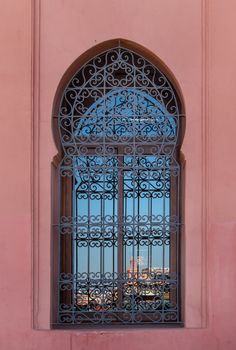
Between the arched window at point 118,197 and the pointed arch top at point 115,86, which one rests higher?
the pointed arch top at point 115,86

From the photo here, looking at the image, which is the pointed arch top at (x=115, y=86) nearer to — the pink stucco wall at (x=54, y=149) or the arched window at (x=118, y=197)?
the arched window at (x=118, y=197)

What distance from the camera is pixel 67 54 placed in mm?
5305

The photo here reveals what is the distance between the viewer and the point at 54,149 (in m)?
5.27

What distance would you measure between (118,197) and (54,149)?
77 centimetres

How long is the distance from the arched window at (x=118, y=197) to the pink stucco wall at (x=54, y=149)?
8.4 inches

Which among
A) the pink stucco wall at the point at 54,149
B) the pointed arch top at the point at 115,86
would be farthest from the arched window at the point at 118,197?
the pink stucco wall at the point at 54,149

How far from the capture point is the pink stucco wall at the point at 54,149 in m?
5.14

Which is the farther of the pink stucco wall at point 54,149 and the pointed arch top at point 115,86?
the pointed arch top at point 115,86

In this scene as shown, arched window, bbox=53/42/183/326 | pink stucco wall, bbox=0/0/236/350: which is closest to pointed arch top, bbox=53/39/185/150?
arched window, bbox=53/42/183/326

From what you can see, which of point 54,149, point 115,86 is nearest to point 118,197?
point 54,149
